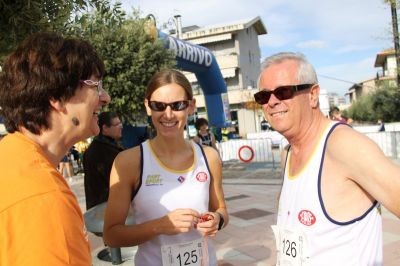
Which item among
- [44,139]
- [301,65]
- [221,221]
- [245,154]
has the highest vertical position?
[301,65]

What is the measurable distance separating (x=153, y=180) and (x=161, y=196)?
96mm

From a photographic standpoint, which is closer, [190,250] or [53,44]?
[53,44]

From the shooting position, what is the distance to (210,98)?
1465 cm

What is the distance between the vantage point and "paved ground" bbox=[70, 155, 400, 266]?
15.1ft

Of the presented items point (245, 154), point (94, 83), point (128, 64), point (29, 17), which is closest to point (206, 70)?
point (245, 154)

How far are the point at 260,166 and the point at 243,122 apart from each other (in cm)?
2490

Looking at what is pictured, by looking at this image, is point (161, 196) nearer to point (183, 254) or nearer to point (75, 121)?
point (183, 254)

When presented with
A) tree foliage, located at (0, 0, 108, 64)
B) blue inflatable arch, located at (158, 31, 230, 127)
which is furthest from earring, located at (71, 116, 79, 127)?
blue inflatable arch, located at (158, 31, 230, 127)

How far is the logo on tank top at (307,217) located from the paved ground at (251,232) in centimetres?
295

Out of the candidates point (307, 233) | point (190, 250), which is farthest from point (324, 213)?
point (190, 250)

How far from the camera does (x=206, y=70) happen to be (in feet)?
44.3

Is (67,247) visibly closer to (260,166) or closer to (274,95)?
(274,95)

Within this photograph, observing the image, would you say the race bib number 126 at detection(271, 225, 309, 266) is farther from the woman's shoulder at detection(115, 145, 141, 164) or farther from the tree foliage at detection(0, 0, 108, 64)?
the tree foliage at detection(0, 0, 108, 64)

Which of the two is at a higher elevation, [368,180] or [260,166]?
Answer: [368,180]
